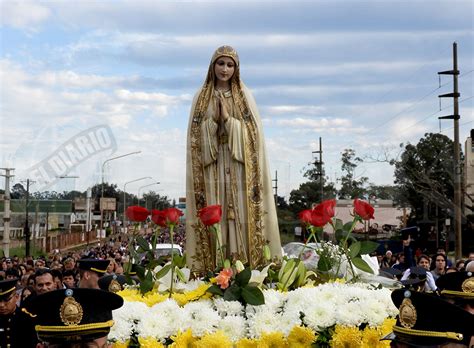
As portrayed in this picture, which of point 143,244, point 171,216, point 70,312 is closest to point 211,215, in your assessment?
point 171,216

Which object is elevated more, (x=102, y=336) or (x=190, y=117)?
(x=190, y=117)

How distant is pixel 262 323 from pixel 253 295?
231mm

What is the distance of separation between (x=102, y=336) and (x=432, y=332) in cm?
171

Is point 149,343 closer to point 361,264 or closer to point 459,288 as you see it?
point 361,264

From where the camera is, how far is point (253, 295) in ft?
20.7

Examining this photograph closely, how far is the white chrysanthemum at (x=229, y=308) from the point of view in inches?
247

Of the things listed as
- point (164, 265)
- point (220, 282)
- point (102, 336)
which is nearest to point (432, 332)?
point (102, 336)

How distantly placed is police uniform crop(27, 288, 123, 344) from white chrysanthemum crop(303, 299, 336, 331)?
1631mm

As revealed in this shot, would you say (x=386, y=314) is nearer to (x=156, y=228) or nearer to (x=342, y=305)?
(x=342, y=305)

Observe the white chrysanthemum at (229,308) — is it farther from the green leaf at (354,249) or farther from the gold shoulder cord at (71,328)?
the gold shoulder cord at (71,328)

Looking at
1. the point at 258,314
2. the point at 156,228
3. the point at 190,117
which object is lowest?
the point at 258,314

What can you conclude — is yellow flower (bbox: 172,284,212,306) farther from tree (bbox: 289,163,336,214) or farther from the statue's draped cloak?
tree (bbox: 289,163,336,214)

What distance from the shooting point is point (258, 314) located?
20.4 feet

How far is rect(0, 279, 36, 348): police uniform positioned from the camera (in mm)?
8164
